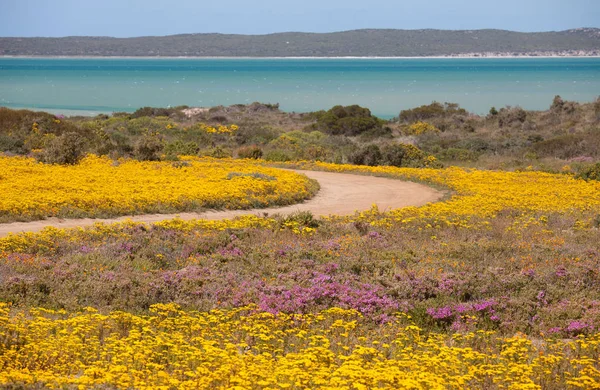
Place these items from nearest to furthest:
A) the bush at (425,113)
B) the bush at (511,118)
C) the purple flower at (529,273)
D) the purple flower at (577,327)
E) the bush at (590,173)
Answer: the purple flower at (577,327) → the purple flower at (529,273) → the bush at (590,173) → the bush at (511,118) → the bush at (425,113)

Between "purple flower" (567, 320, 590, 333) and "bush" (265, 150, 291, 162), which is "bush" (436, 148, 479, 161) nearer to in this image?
"bush" (265, 150, 291, 162)

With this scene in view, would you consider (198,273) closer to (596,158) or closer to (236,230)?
(236,230)

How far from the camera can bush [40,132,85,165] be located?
28.1 meters

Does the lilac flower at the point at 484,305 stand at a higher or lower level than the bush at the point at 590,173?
higher

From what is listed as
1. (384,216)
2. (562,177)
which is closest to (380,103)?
(562,177)

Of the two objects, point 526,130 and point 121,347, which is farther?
point 526,130

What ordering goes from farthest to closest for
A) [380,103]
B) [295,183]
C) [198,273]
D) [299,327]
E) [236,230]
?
[380,103] → [295,183] → [236,230] → [198,273] → [299,327]

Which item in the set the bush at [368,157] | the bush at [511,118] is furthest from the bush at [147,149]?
the bush at [511,118]

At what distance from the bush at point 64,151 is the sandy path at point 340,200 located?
8979 mm

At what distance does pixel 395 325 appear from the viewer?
11883 millimetres

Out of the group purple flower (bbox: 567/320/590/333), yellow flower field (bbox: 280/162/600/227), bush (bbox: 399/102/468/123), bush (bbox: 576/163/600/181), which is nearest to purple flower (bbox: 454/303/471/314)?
purple flower (bbox: 567/320/590/333)

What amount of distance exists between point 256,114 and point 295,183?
148 feet

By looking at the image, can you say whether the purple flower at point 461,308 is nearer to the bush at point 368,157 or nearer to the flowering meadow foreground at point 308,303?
the flowering meadow foreground at point 308,303

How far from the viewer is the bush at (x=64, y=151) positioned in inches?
1105
